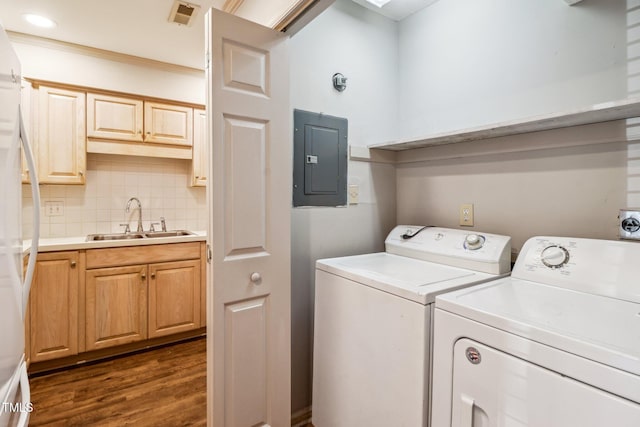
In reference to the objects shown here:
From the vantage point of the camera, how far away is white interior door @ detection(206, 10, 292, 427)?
4.26 ft

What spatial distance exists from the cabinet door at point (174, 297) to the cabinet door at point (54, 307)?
500 mm

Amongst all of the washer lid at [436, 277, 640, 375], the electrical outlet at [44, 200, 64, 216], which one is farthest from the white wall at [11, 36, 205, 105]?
the washer lid at [436, 277, 640, 375]

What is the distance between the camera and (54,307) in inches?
86.5

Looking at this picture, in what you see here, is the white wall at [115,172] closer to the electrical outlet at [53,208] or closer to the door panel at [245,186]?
the electrical outlet at [53,208]

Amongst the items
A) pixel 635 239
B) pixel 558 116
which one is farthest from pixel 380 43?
pixel 635 239

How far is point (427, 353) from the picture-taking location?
1.06 metres

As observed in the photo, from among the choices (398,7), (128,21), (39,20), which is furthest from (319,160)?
(39,20)

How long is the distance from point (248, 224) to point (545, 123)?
131 cm

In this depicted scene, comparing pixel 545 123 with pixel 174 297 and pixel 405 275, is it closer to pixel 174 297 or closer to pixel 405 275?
pixel 405 275

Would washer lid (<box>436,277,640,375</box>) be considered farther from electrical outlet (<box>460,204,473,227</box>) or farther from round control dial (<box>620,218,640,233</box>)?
electrical outlet (<box>460,204,473,227</box>)

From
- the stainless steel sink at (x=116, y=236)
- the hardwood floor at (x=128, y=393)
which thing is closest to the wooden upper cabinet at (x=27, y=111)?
the stainless steel sink at (x=116, y=236)

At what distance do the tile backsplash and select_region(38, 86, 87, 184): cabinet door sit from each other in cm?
20

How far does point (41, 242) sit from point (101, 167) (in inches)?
30.8

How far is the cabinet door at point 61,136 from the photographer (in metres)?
2.38
